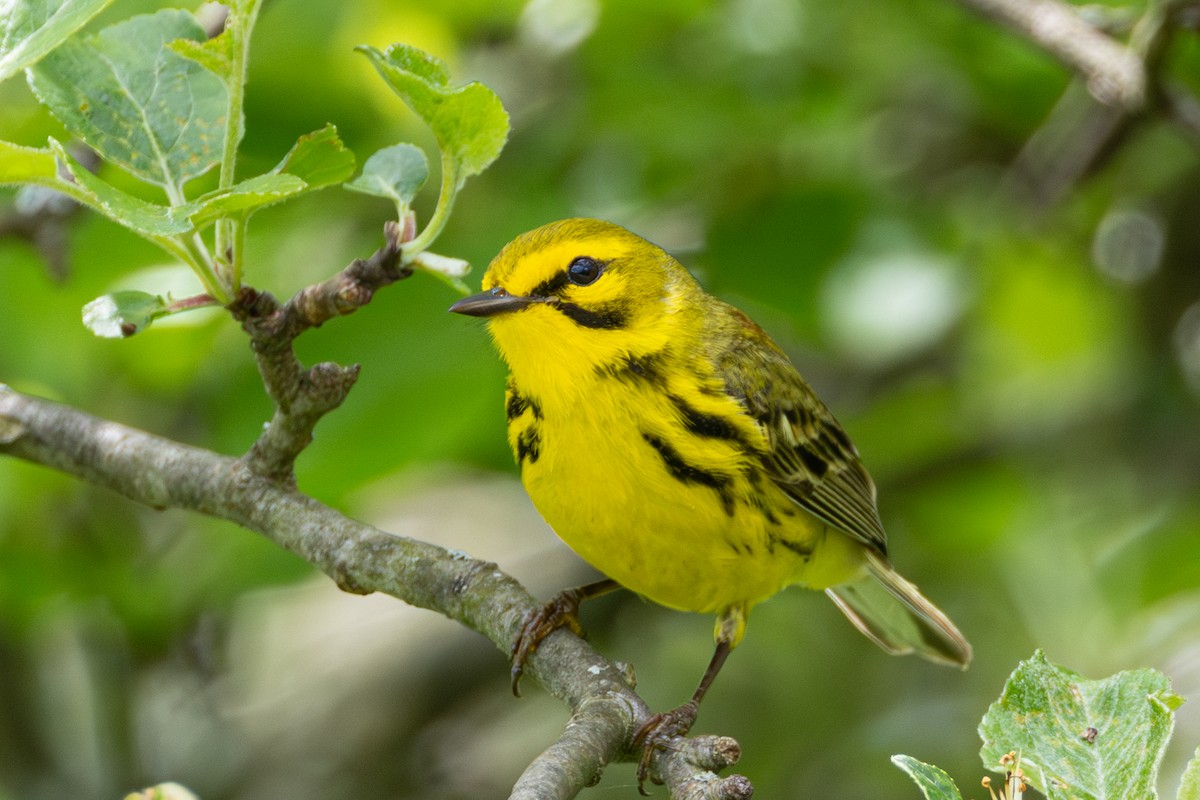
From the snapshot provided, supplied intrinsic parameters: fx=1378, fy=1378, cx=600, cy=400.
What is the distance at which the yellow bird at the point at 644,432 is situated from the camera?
9.25 ft

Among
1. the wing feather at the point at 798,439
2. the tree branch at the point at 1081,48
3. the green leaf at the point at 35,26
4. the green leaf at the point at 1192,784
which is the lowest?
the green leaf at the point at 1192,784

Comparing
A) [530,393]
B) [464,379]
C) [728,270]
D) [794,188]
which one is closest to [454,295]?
[464,379]

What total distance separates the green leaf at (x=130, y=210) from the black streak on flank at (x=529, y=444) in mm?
1232

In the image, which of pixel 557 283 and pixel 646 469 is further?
pixel 557 283

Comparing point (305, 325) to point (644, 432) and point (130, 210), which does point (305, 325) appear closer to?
point (130, 210)

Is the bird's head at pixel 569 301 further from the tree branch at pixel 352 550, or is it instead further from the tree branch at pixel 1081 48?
the tree branch at pixel 1081 48

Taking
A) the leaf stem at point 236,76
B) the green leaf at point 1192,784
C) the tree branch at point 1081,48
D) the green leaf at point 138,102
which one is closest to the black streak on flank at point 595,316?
the green leaf at point 138,102

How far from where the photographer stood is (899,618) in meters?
4.11

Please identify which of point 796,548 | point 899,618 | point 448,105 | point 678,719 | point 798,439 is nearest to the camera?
point 448,105

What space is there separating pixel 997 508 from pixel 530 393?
1.98 metres

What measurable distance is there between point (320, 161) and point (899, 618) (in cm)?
270

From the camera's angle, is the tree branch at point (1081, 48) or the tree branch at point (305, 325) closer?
the tree branch at point (305, 325)

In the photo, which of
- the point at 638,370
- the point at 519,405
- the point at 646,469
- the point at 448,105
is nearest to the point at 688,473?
the point at 646,469

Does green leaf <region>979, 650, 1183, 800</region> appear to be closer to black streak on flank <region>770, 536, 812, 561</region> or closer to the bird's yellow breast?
the bird's yellow breast
